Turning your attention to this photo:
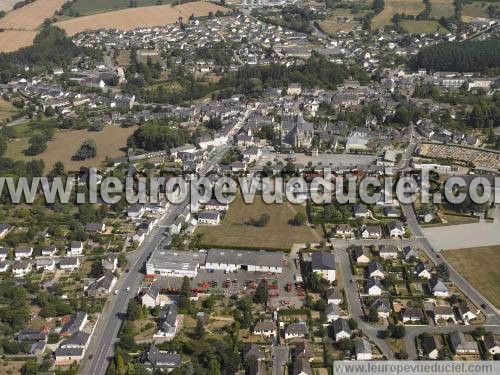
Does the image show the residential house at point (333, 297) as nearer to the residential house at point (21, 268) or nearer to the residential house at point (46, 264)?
the residential house at point (46, 264)

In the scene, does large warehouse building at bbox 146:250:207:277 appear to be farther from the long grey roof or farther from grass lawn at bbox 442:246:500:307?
grass lawn at bbox 442:246:500:307

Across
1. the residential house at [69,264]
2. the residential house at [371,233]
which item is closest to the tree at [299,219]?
the residential house at [371,233]

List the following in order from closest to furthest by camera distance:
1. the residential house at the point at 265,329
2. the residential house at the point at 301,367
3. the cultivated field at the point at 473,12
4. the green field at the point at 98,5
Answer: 1. the residential house at the point at 301,367
2. the residential house at the point at 265,329
3. the cultivated field at the point at 473,12
4. the green field at the point at 98,5

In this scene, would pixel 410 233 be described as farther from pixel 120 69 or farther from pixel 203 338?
pixel 120 69

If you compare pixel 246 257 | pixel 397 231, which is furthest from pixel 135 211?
pixel 397 231

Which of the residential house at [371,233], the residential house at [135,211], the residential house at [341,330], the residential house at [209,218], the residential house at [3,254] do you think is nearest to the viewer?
the residential house at [341,330]

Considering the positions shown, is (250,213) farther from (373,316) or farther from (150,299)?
(373,316)
